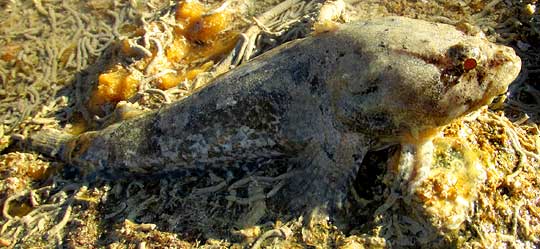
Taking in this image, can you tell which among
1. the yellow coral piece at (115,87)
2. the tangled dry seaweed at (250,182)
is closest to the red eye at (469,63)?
the tangled dry seaweed at (250,182)

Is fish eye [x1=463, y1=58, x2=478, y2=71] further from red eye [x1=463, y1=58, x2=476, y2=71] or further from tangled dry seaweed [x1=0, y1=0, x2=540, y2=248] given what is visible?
tangled dry seaweed [x1=0, y1=0, x2=540, y2=248]

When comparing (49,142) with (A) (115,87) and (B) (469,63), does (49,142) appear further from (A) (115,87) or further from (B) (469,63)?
(B) (469,63)

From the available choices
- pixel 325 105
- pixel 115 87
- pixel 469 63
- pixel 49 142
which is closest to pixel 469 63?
pixel 469 63

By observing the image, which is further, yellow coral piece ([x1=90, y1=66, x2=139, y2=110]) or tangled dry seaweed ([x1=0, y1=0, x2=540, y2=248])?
yellow coral piece ([x1=90, y1=66, x2=139, y2=110])

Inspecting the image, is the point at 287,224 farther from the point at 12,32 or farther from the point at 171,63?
the point at 12,32

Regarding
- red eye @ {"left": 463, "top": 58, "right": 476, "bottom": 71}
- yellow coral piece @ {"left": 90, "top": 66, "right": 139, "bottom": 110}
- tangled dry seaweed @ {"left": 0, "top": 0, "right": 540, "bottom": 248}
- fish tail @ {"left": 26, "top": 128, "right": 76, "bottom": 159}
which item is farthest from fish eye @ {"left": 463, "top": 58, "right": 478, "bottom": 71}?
fish tail @ {"left": 26, "top": 128, "right": 76, "bottom": 159}

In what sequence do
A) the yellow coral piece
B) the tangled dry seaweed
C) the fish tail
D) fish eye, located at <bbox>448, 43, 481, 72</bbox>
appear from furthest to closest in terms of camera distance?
the yellow coral piece, the fish tail, the tangled dry seaweed, fish eye, located at <bbox>448, 43, 481, 72</bbox>

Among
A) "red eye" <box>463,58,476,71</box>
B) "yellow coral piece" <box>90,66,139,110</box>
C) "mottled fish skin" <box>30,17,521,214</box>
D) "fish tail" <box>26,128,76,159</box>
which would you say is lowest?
"fish tail" <box>26,128,76,159</box>
